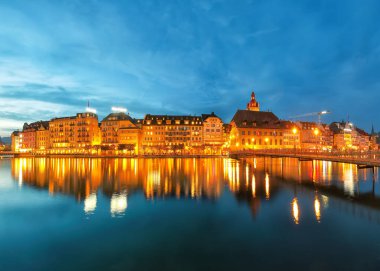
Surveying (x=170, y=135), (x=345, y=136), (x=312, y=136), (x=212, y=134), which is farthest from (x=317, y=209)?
(x=345, y=136)

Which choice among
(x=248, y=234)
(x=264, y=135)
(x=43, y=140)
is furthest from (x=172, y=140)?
(x=248, y=234)

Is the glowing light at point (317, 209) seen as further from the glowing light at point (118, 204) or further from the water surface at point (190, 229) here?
the glowing light at point (118, 204)

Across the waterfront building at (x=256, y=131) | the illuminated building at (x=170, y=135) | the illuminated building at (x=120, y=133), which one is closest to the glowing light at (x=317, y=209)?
the waterfront building at (x=256, y=131)

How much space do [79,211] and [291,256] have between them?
1857 centimetres

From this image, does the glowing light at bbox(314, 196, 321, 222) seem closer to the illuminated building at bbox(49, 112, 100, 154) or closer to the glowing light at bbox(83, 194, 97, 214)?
the glowing light at bbox(83, 194, 97, 214)

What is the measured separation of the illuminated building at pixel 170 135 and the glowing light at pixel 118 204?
81639 mm

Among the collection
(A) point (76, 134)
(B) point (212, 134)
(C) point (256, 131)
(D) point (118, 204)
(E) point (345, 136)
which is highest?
(A) point (76, 134)

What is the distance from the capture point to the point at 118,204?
28078 millimetres

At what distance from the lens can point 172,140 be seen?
381ft

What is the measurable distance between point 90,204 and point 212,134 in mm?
92873

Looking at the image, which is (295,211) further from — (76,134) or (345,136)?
(345,136)

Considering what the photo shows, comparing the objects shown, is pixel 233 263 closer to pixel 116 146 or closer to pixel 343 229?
pixel 343 229

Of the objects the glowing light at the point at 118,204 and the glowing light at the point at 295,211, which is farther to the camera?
the glowing light at the point at 118,204

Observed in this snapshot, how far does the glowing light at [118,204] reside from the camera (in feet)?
83.2
